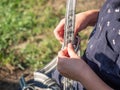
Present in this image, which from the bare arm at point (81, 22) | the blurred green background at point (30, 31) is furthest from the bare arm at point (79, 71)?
the blurred green background at point (30, 31)

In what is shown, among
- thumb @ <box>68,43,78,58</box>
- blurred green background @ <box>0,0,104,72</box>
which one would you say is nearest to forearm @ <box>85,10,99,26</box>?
thumb @ <box>68,43,78,58</box>

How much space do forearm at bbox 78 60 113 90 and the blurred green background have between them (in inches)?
46.6

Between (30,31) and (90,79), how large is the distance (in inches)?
60.8

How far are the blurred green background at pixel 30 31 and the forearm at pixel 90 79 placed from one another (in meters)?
1.18

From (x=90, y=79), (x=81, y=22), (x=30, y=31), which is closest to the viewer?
(x=90, y=79)

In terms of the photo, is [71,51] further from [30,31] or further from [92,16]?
[30,31]

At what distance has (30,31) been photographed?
116 inches

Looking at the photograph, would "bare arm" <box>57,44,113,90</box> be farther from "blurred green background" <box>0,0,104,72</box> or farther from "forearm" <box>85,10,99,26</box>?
"blurred green background" <box>0,0,104,72</box>

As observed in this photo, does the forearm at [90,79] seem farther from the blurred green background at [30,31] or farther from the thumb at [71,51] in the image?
the blurred green background at [30,31]

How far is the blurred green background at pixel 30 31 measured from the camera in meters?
2.70

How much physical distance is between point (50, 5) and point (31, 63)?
0.74 metres

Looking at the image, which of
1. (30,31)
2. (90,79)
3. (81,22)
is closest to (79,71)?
(90,79)

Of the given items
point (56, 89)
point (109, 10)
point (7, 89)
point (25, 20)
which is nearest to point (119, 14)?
point (109, 10)

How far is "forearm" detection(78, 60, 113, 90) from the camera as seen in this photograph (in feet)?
4.73
